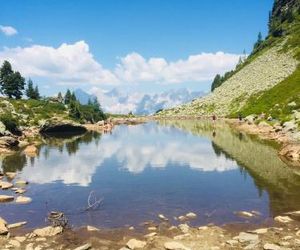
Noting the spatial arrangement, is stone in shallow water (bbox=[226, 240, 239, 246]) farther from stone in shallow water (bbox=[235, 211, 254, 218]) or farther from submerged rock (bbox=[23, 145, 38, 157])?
submerged rock (bbox=[23, 145, 38, 157])

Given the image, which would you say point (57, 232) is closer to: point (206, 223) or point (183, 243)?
point (183, 243)

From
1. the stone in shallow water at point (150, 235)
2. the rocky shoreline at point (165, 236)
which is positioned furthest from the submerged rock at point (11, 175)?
the stone in shallow water at point (150, 235)

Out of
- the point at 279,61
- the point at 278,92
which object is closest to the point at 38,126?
the point at 278,92

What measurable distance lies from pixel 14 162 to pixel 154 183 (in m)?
26.2

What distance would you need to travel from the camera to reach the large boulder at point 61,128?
11375cm

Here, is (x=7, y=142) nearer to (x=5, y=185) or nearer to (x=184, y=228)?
(x=5, y=185)

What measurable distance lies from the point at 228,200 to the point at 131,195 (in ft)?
29.7

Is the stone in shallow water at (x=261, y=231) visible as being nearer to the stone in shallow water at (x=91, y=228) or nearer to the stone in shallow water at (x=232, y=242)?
the stone in shallow water at (x=232, y=242)

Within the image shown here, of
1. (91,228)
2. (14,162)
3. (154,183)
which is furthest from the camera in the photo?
(14,162)

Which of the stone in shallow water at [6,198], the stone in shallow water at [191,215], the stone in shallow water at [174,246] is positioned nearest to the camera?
the stone in shallow water at [174,246]

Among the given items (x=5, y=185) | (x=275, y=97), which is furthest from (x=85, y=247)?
(x=275, y=97)

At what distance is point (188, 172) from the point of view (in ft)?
164

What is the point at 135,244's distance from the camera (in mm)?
24828

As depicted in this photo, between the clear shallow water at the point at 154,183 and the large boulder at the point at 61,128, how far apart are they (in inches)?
1592
